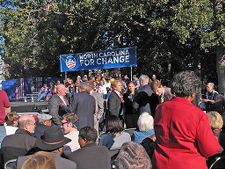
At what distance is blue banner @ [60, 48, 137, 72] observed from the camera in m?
18.5

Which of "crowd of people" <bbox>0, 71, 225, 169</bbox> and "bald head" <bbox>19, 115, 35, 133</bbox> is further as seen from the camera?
"bald head" <bbox>19, 115, 35, 133</bbox>

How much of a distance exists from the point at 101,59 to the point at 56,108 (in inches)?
468

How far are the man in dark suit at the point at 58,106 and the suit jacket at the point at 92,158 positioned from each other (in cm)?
331

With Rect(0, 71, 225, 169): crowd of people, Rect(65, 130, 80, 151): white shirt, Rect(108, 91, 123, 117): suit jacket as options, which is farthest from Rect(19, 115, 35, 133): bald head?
Rect(108, 91, 123, 117): suit jacket

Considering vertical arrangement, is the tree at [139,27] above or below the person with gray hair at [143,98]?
above

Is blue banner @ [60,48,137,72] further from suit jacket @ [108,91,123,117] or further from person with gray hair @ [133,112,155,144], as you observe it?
person with gray hair @ [133,112,155,144]

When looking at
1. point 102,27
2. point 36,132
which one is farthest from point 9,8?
point 36,132

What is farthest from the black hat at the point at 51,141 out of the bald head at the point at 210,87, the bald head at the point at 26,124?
the bald head at the point at 210,87

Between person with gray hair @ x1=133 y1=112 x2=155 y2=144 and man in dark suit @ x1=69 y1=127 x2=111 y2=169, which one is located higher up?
person with gray hair @ x1=133 y1=112 x2=155 y2=144

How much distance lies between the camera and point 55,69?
39312 millimetres

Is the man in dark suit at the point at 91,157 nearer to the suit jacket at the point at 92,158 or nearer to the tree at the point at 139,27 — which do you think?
the suit jacket at the point at 92,158

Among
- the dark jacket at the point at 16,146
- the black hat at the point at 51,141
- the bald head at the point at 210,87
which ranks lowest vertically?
the dark jacket at the point at 16,146

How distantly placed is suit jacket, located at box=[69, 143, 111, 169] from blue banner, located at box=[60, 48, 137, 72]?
1384 cm

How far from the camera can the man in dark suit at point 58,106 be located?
7961 mm
